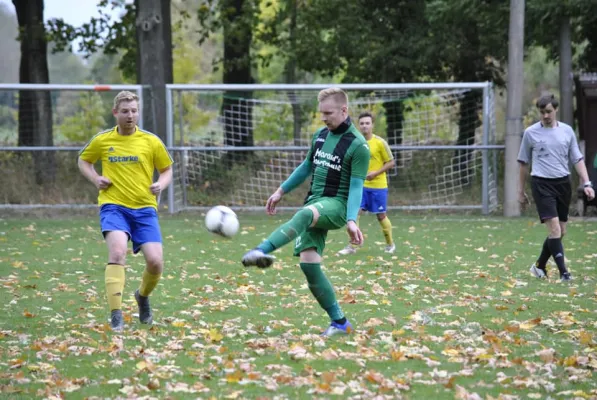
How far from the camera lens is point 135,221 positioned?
787 cm

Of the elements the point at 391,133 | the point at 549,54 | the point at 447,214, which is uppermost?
the point at 549,54

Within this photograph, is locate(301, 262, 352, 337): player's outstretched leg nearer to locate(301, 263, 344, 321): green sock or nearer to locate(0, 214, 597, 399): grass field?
locate(301, 263, 344, 321): green sock

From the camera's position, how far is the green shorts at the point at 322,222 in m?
7.08

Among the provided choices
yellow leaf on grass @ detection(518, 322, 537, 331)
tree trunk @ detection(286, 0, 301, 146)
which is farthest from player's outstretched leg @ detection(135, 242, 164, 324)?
tree trunk @ detection(286, 0, 301, 146)

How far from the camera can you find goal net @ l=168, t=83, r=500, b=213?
65.5 ft

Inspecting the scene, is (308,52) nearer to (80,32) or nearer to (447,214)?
(80,32)

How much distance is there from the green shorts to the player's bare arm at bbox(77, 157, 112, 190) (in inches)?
67.0

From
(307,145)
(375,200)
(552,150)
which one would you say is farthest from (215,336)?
(307,145)

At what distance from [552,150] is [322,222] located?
439cm

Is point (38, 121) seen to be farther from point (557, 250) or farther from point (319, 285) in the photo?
point (319, 285)

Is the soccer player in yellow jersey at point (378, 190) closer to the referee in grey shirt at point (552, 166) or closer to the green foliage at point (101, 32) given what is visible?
the referee in grey shirt at point (552, 166)

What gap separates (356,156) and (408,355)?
154 centimetres

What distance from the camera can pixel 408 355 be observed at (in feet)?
21.6

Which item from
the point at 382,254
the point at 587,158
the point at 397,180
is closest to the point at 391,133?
the point at 397,180
